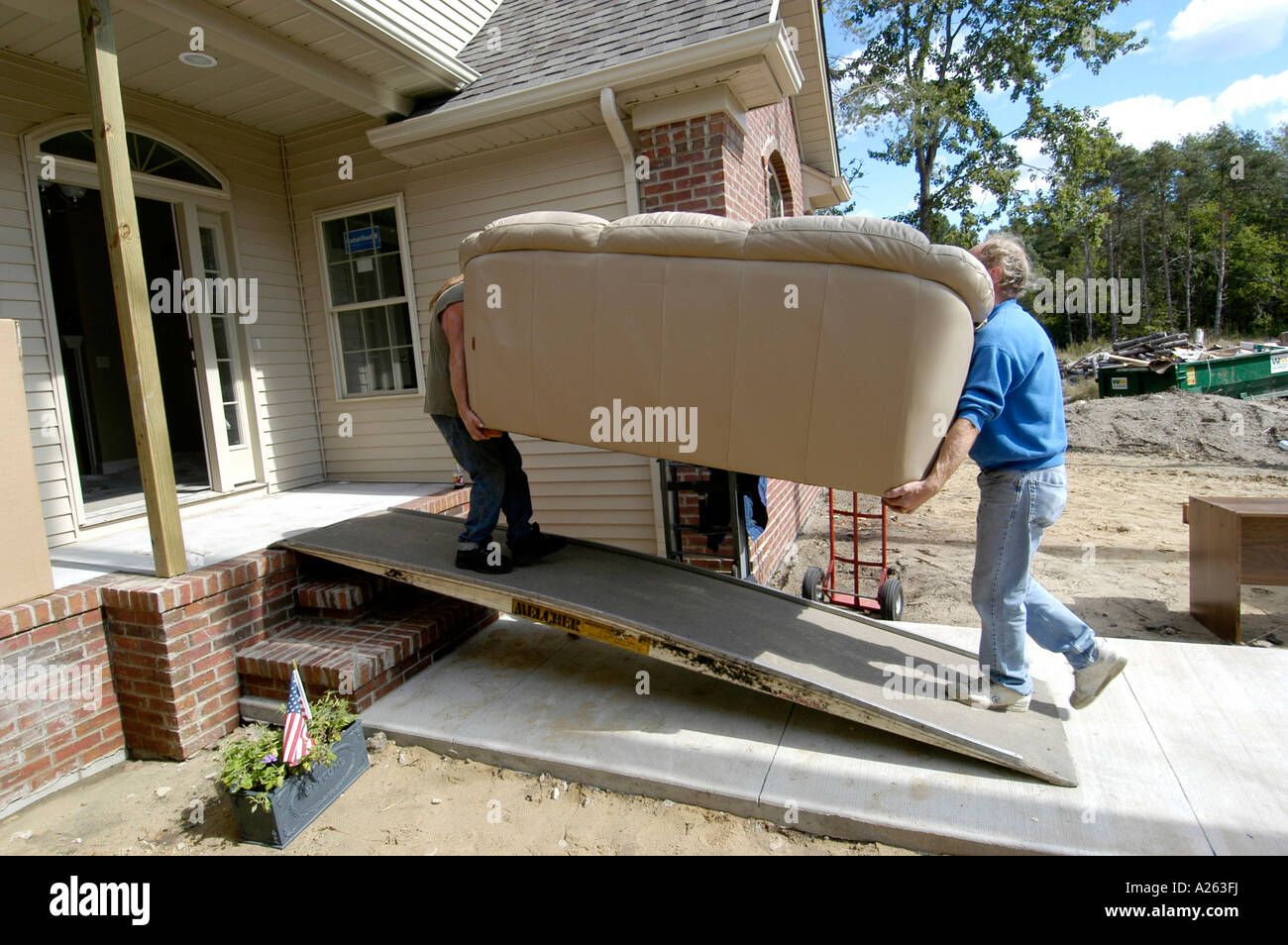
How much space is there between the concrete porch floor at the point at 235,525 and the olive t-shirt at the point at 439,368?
145 centimetres

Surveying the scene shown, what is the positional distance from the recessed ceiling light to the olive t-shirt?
2762 millimetres

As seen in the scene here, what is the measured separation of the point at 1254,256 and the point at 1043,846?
1685 inches

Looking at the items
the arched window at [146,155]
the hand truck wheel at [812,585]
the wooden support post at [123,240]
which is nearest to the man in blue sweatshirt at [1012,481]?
the hand truck wheel at [812,585]

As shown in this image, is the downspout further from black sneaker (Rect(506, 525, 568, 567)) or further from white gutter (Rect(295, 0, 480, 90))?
white gutter (Rect(295, 0, 480, 90))

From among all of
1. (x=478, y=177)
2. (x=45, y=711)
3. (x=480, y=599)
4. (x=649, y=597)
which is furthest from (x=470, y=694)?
(x=478, y=177)

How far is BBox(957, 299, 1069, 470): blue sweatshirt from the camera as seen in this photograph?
8.93 feet

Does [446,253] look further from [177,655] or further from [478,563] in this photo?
[177,655]

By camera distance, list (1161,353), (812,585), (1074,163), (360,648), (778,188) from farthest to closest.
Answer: (1074,163) → (1161,353) → (778,188) → (812,585) → (360,648)

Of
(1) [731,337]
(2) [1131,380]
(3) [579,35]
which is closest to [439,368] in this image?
(1) [731,337]

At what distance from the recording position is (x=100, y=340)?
7648 mm

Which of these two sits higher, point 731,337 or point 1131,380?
point 731,337

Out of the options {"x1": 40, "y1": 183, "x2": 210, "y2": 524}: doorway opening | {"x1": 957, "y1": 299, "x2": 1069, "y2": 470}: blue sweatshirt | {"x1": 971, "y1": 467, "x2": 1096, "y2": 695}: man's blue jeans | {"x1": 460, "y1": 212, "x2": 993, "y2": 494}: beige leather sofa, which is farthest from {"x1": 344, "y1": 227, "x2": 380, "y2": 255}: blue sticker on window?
{"x1": 971, "y1": 467, "x2": 1096, "y2": 695}: man's blue jeans

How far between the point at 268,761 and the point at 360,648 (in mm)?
906
